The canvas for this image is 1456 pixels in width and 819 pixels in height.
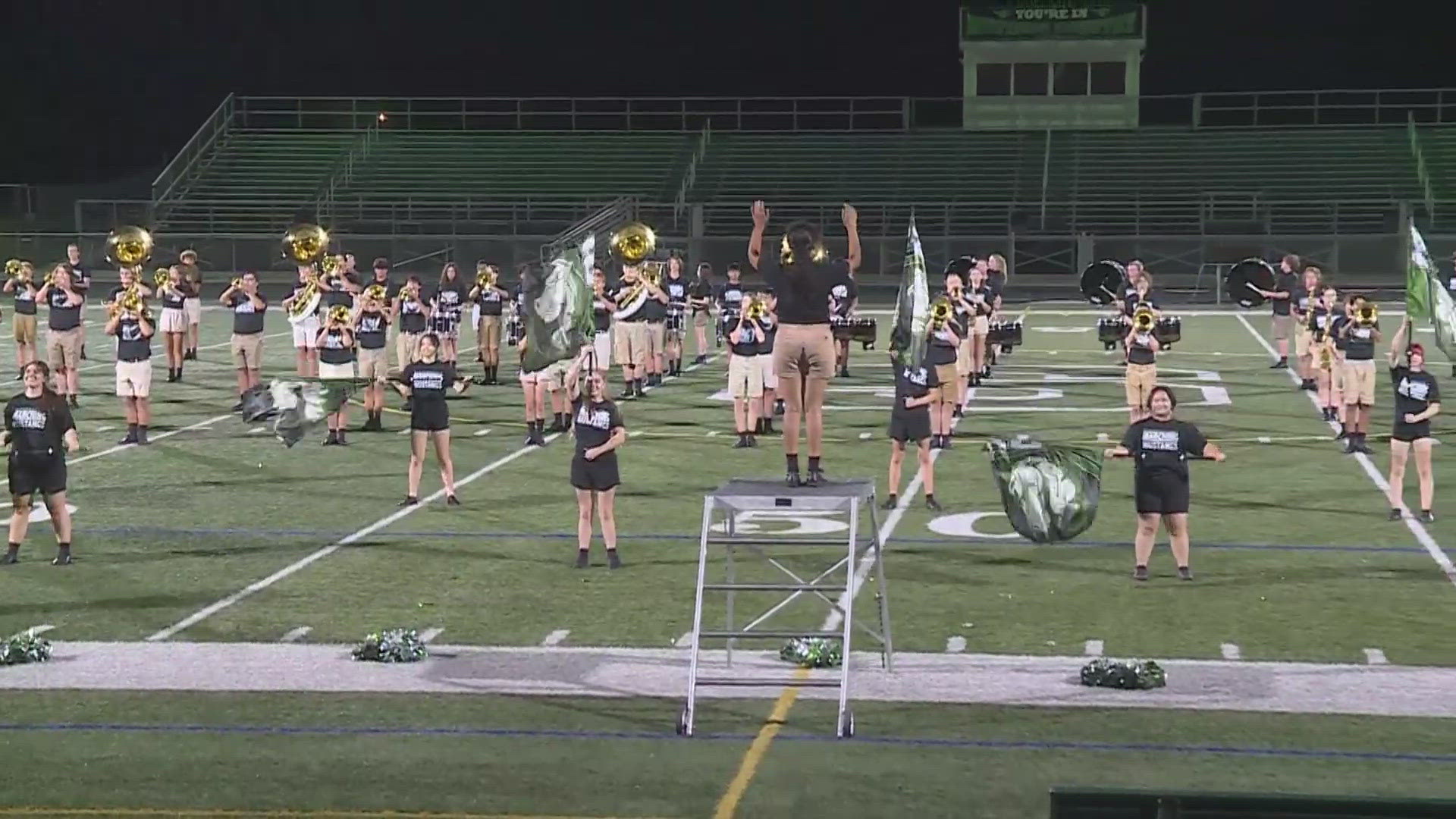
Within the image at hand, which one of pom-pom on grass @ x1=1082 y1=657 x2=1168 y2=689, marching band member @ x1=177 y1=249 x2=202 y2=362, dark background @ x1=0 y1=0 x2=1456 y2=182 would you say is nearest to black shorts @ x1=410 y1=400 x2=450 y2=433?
pom-pom on grass @ x1=1082 y1=657 x2=1168 y2=689

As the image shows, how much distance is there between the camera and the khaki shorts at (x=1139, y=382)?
19156mm

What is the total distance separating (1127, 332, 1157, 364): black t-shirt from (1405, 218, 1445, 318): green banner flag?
11.7ft

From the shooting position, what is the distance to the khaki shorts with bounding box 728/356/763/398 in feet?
64.8

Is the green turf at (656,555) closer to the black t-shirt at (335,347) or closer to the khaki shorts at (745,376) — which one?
the khaki shorts at (745,376)

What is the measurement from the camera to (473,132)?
5184cm

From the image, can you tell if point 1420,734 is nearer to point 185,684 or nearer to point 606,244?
point 185,684

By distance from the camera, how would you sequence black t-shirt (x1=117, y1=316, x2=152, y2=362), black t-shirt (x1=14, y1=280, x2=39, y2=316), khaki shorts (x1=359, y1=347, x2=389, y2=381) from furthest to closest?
black t-shirt (x1=14, y1=280, x2=39, y2=316) → khaki shorts (x1=359, y1=347, x2=389, y2=381) → black t-shirt (x1=117, y1=316, x2=152, y2=362)

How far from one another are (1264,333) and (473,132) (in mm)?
24452

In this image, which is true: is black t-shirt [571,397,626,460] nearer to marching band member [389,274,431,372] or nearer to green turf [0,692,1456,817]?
green turf [0,692,1456,817]

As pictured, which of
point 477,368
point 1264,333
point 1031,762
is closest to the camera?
point 1031,762

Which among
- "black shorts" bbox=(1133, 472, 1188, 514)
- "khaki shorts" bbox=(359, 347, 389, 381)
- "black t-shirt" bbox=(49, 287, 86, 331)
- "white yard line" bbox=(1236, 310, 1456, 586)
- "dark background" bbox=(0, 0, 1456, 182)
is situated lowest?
"white yard line" bbox=(1236, 310, 1456, 586)

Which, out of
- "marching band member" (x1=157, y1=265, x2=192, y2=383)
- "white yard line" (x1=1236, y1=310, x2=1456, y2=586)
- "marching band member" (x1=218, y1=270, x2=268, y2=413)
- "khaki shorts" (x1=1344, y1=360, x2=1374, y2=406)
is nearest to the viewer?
"white yard line" (x1=1236, y1=310, x2=1456, y2=586)

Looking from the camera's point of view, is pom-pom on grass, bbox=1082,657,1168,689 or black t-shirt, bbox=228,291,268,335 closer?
pom-pom on grass, bbox=1082,657,1168,689

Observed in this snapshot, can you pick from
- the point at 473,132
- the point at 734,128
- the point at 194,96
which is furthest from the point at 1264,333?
the point at 194,96
